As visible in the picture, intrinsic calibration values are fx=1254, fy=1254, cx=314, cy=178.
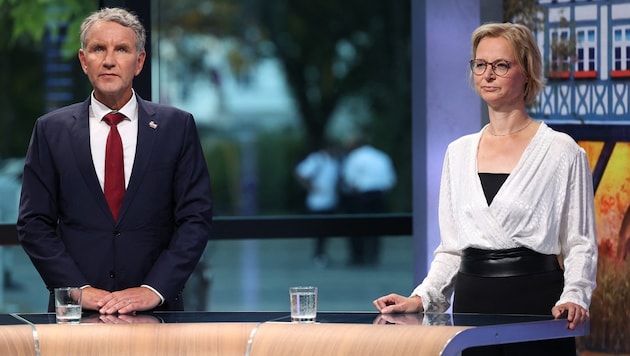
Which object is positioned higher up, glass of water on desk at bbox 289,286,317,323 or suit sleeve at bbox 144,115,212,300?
suit sleeve at bbox 144,115,212,300

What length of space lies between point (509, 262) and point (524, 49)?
64 cm

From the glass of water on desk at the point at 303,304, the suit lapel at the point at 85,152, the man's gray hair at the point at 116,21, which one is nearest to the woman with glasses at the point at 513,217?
the glass of water on desk at the point at 303,304

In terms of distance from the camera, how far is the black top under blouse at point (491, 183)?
12.2 feet

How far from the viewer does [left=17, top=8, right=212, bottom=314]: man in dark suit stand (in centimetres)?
385

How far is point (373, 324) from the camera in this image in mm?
3318

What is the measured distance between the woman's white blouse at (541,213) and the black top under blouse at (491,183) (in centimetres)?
2

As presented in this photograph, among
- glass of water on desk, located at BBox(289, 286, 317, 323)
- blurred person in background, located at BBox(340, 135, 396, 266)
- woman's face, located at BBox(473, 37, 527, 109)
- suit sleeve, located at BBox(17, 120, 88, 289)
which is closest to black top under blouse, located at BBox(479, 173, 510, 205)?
woman's face, located at BBox(473, 37, 527, 109)

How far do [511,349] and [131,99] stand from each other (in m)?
1.43

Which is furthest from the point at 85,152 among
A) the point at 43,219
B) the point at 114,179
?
the point at 43,219

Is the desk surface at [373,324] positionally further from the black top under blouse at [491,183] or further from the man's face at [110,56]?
the man's face at [110,56]

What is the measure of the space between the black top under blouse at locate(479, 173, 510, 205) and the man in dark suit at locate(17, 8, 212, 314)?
87 cm

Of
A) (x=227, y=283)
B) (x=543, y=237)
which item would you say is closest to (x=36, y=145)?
(x=543, y=237)

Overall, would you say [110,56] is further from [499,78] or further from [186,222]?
[499,78]

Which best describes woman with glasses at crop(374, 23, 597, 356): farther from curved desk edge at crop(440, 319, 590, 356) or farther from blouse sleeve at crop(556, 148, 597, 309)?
curved desk edge at crop(440, 319, 590, 356)
